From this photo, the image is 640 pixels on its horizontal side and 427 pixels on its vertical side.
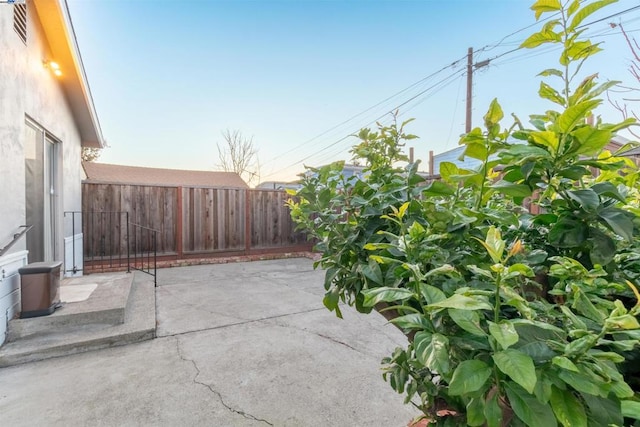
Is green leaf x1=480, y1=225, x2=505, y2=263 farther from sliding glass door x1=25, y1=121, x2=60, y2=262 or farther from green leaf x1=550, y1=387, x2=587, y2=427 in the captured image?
sliding glass door x1=25, y1=121, x2=60, y2=262

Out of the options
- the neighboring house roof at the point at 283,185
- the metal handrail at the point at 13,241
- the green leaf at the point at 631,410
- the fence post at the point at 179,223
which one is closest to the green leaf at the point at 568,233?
the green leaf at the point at 631,410

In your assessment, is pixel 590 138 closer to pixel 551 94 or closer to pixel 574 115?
pixel 574 115

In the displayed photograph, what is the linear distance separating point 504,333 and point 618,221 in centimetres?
41

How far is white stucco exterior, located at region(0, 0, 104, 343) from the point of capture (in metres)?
2.57

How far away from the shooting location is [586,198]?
2.06 ft

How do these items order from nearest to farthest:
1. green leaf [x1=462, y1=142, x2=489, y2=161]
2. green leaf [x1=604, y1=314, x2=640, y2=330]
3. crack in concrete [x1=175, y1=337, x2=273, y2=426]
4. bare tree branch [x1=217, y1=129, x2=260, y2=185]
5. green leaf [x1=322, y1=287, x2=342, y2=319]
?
green leaf [x1=604, y1=314, x2=640, y2=330] → green leaf [x1=462, y1=142, x2=489, y2=161] → green leaf [x1=322, y1=287, x2=342, y2=319] → crack in concrete [x1=175, y1=337, x2=273, y2=426] → bare tree branch [x1=217, y1=129, x2=260, y2=185]

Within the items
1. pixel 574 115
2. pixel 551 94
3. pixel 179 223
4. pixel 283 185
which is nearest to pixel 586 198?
pixel 574 115

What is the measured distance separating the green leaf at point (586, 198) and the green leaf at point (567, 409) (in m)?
0.37

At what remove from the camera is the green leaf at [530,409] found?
48 centimetres

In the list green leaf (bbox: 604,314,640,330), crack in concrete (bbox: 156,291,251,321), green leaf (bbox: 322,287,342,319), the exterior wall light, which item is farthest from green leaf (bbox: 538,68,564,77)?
the exterior wall light

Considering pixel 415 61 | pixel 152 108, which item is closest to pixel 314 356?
pixel 415 61

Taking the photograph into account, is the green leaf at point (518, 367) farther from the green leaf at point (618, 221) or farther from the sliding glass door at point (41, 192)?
the sliding glass door at point (41, 192)

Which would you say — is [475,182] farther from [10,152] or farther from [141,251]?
[141,251]

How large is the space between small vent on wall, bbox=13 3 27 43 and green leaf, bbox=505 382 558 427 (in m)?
4.42
